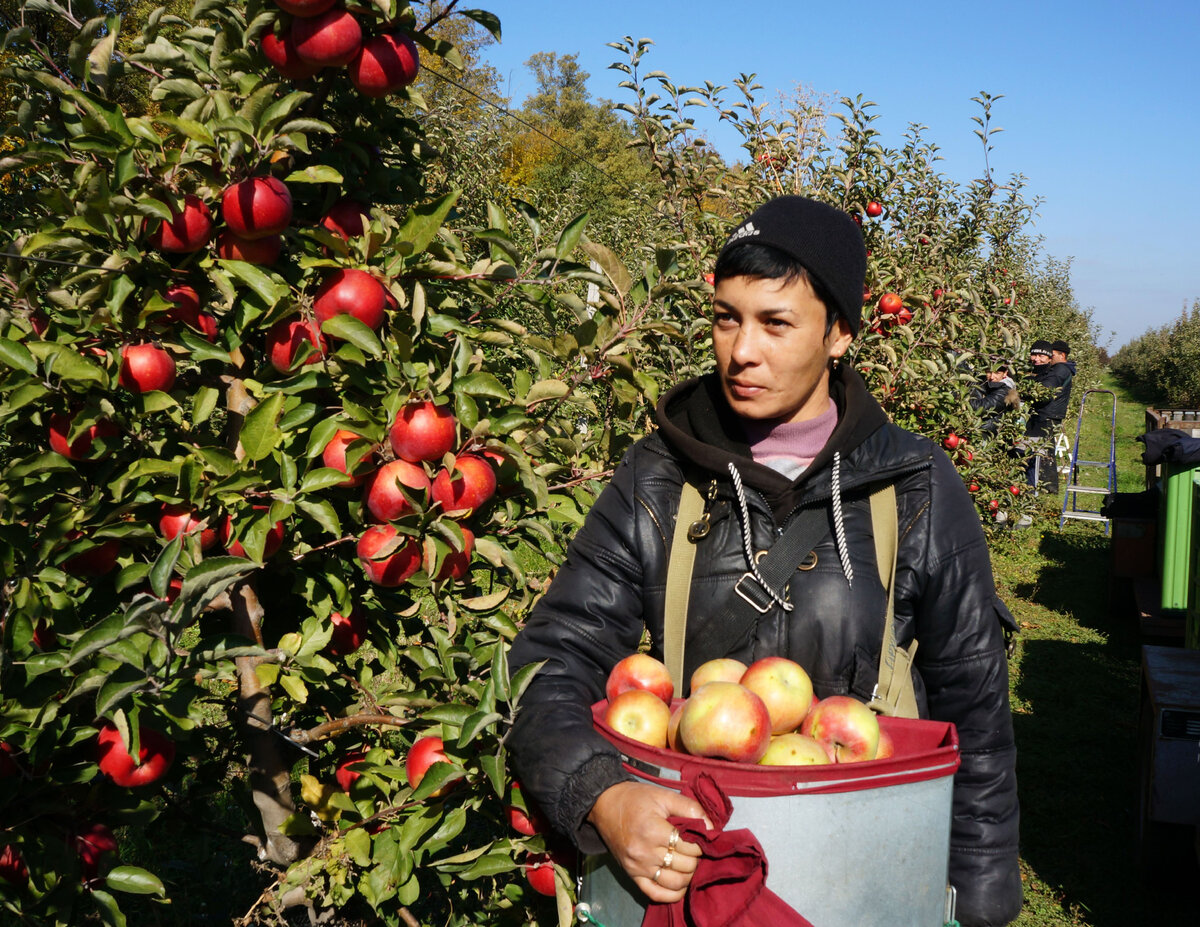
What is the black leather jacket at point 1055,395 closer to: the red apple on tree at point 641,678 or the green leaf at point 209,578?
the red apple on tree at point 641,678

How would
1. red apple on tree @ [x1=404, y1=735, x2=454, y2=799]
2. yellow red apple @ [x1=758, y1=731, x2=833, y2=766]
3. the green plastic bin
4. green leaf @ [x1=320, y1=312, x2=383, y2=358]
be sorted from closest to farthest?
yellow red apple @ [x1=758, y1=731, x2=833, y2=766] → green leaf @ [x1=320, y1=312, x2=383, y2=358] → red apple on tree @ [x1=404, y1=735, x2=454, y2=799] → the green plastic bin

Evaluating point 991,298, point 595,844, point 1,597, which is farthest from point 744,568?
point 991,298

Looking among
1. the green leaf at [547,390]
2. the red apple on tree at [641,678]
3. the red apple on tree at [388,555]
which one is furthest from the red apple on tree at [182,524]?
the red apple on tree at [641,678]

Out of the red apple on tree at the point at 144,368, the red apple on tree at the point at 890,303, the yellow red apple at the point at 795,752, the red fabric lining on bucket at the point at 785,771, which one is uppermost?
the red apple on tree at the point at 890,303

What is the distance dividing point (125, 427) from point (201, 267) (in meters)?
0.29

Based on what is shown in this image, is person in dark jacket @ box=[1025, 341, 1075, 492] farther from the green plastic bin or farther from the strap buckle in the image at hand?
the strap buckle

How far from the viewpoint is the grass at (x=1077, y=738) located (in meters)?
3.96

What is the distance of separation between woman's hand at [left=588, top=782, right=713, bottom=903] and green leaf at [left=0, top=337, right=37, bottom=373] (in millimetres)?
1076

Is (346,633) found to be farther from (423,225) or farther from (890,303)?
(890,303)

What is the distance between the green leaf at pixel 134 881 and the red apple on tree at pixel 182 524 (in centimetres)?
52

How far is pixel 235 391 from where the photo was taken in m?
1.73

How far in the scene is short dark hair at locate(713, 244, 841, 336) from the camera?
164 cm

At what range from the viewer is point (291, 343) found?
163cm

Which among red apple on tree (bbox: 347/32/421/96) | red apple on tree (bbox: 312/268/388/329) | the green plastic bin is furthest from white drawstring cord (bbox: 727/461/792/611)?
the green plastic bin
